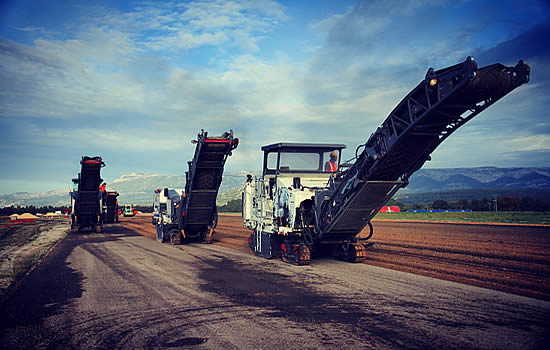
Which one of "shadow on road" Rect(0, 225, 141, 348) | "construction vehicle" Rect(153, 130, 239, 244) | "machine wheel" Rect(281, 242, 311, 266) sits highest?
"construction vehicle" Rect(153, 130, 239, 244)

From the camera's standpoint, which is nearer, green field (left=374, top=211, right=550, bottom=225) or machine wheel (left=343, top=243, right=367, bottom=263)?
machine wheel (left=343, top=243, right=367, bottom=263)

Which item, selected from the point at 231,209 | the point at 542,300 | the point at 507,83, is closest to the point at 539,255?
the point at 542,300

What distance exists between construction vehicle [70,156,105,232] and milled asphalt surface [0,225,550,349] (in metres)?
12.7

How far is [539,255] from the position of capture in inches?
551

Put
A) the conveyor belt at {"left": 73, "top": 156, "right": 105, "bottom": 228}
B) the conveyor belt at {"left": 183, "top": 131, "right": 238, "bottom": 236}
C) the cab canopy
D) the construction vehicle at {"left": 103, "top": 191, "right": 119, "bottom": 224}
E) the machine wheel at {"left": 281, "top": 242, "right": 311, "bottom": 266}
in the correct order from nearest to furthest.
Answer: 1. the machine wheel at {"left": 281, "top": 242, "right": 311, "bottom": 266}
2. the cab canopy
3. the conveyor belt at {"left": 183, "top": 131, "right": 238, "bottom": 236}
4. the conveyor belt at {"left": 73, "top": 156, "right": 105, "bottom": 228}
5. the construction vehicle at {"left": 103, "top": 191, "right": 119, "bottom": 224}

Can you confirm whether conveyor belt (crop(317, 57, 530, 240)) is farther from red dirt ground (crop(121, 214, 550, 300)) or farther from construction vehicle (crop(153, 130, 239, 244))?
construction vehicle (crop(153, 130, 239, 244))

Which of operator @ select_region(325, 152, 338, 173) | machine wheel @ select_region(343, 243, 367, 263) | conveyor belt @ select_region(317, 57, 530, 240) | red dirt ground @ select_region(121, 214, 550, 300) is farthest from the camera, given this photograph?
operator @ select_region(325, 152, 338, 173)

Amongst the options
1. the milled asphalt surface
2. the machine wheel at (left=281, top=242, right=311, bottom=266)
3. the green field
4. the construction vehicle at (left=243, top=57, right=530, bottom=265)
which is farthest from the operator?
the green field

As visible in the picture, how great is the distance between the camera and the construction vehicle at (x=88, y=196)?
2364cm

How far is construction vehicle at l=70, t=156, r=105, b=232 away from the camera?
23641mm

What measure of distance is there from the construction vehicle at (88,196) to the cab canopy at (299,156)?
14441 mm

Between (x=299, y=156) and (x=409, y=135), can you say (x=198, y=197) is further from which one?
(x=409, y=135)

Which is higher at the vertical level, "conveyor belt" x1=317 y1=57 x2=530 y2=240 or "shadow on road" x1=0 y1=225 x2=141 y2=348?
"conveyor belt" x1=317 y1=57 x2=530 y2=240

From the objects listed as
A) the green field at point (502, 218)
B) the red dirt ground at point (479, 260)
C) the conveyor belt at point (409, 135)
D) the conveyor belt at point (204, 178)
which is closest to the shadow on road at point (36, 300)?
the conveyor belt at point (204, 178)
